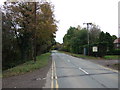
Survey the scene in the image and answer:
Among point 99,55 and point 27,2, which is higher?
point 27,2

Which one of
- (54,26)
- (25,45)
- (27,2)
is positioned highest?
(27,2)

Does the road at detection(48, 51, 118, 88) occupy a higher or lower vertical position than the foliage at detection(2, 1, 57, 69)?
lower

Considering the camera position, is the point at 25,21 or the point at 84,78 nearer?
the point at 84,78

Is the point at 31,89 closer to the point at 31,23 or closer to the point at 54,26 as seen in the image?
the point at 31,23

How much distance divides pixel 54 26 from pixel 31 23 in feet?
16.4

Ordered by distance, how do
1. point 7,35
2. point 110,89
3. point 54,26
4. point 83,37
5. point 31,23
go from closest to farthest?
point 110,89, point 7,35, point 31,23, point 54,26, point 83,37

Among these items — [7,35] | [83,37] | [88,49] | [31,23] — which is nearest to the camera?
[7,35]

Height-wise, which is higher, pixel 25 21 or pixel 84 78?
pixel 25 21

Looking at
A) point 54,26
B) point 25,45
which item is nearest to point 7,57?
point 25,45

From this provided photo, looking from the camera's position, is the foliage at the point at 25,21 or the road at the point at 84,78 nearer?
the road at the point at 84,78

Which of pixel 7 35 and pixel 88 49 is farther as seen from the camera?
pixel 88 49

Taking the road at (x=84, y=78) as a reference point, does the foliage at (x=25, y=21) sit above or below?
above

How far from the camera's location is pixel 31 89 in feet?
31.8

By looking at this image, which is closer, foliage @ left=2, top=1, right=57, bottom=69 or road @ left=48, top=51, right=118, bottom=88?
road @ left=48, top=51, right=118, bottom=88
